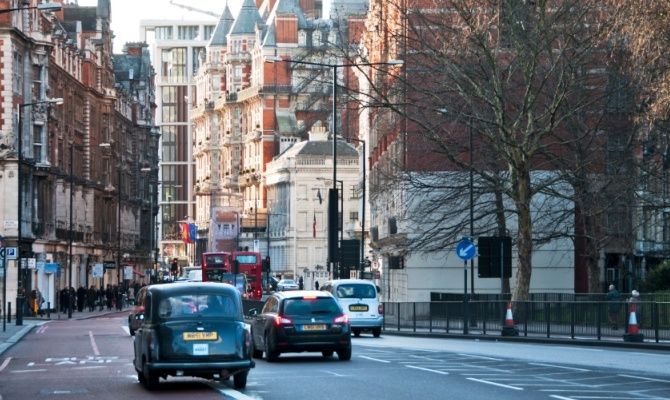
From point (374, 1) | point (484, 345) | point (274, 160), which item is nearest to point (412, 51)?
point (374, 1)

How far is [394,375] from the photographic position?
27766 mm

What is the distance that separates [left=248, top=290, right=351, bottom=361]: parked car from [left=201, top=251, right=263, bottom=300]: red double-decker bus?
61871mm

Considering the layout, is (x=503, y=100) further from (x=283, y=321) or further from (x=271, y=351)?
(x=271, y=351)

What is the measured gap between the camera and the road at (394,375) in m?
23.9

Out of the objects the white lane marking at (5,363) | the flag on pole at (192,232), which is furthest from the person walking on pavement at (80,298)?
the flag on pole at (192,232)

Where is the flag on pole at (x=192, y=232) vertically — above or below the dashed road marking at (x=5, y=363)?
above

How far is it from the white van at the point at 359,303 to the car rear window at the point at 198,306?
24.0m

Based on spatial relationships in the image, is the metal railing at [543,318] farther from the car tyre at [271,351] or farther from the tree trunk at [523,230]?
the car tyre at [271,351]

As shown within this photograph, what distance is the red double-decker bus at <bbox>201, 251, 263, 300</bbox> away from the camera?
98.5 meters

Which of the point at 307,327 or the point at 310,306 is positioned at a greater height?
the point at 310,306

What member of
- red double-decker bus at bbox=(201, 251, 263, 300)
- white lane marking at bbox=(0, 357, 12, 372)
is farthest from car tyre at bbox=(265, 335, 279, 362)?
red double-decker bus at bbox=(201, 251, 263, 300)

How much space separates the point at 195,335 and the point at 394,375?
3.77m

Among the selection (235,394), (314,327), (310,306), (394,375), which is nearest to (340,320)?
(314,327)

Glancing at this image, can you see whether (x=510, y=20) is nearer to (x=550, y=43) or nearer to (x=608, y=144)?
(x=550, y=43)
